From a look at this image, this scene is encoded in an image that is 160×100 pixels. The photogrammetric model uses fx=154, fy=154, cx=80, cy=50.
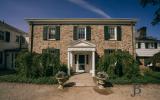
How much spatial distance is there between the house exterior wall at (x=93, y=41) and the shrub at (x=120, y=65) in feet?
10.8

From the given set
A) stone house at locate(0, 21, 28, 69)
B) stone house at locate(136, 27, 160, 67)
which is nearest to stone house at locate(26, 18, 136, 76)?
stone house at locate(0, 21, 28, 69)

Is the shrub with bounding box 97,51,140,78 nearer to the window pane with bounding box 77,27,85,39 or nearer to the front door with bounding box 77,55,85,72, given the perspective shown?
the front door with bounding box 77,55,85,72

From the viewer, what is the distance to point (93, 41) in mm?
20500

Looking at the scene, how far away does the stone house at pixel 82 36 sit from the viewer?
66.9ft

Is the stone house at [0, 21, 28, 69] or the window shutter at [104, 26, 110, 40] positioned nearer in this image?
the window shutter at [104, 26, 110, 40]

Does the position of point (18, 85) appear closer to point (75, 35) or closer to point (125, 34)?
point (75, 35)

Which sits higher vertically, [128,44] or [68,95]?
[128,44]

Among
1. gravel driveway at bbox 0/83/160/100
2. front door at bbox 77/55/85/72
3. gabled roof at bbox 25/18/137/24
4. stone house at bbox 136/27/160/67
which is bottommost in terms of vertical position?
gravel driveway at bbox 0/83/160/100

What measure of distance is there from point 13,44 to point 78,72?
13467mm

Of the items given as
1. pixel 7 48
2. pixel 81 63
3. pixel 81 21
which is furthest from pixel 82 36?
pixel 7 48

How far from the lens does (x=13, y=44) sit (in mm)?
26578

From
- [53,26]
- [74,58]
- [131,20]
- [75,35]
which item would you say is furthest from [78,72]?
[131,20]

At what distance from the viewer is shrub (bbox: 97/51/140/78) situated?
16.2m

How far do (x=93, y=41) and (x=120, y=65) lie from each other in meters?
5.28
